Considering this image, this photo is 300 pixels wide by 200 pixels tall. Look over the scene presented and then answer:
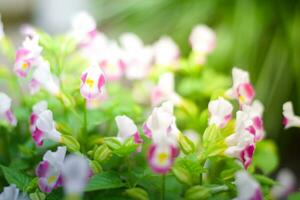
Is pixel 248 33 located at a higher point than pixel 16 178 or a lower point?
higher

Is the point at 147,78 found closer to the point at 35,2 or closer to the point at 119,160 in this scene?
the point at 119,160

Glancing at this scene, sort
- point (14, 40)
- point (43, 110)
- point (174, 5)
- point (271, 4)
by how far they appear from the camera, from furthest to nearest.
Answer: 1. point (14, 40)
2. point (174, 5)
3. point (271, 4)
4. point (43, 110)

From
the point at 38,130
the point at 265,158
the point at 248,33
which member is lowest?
the point at 265,158

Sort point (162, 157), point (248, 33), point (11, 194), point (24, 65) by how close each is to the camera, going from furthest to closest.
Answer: point (248, 33), point (24, 65), point (11, 194), point (162, 157)

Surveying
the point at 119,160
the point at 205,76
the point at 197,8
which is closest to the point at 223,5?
the point at 197,8

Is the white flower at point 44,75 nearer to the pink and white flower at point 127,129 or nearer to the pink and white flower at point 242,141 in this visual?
the pink and white flower at point 127,129

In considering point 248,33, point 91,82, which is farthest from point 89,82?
point 248,33

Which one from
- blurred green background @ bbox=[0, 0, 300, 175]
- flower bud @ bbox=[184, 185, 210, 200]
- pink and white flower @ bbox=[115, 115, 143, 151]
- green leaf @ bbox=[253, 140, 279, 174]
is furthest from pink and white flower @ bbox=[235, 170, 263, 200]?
blurred green background @ bbox=[0, 0, 300, 175]

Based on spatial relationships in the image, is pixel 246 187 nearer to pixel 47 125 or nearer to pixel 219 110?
pixel 219 110
